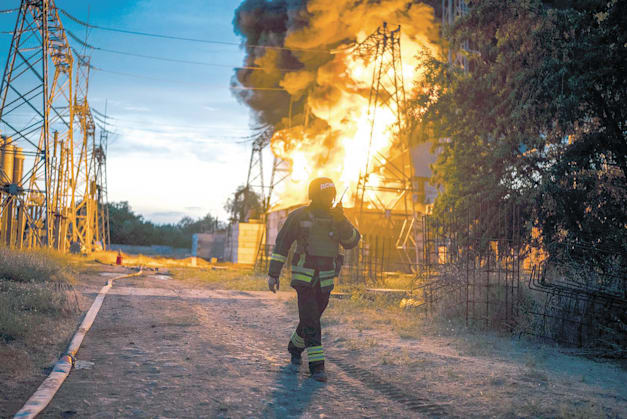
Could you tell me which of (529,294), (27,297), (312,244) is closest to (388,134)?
(529,294)

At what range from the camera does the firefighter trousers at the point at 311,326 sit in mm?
4988

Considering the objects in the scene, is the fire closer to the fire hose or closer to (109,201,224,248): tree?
the fire hose

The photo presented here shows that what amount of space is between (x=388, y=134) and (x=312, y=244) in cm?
1906

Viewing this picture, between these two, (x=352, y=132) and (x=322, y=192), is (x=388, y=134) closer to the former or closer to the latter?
(x=352, y=132)

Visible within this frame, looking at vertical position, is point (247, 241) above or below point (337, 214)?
below

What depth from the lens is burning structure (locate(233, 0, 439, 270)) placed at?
22.1m

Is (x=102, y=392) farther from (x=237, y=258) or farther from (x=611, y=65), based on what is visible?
(x=237, y=258)

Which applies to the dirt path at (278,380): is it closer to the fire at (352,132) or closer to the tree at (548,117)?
the tree at (548,117)

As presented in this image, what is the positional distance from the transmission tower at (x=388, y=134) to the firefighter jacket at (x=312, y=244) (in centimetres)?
1439

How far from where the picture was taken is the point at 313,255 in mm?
5336

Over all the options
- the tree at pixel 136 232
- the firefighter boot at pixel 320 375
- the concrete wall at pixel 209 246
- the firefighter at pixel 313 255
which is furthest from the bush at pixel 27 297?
the tree at pixel 136 232

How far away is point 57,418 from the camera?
3.41 metres

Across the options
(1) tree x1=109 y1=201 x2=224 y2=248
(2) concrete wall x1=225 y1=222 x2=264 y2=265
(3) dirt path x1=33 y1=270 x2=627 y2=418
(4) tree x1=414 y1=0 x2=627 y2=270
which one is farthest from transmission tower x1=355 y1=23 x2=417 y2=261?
(1) tree x1=109 y1=201 x2=224 y2=248

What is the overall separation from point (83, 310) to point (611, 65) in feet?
30.2
